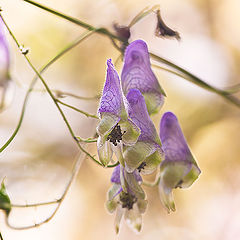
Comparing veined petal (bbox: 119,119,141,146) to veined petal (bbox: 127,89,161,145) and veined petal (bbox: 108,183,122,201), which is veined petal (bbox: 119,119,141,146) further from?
veined petal (bbox: 108,183,122,201)

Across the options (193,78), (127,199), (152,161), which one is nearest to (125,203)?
(127,199)

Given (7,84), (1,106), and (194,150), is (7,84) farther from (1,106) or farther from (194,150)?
(194,150)

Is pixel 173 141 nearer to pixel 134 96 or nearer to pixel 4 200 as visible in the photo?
pixel 134 96

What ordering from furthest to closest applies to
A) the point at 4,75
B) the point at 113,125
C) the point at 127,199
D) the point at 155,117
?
1. the point at 155,117
2. the point at 4,75
3. the point at 127,199
4. the point at 113,125

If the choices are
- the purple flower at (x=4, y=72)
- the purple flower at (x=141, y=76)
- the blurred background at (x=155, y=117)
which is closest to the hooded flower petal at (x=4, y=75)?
the purple flower at (x=4, y=72)

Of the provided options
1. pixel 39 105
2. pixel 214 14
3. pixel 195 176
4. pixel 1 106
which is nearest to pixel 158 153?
pixel 195 176
